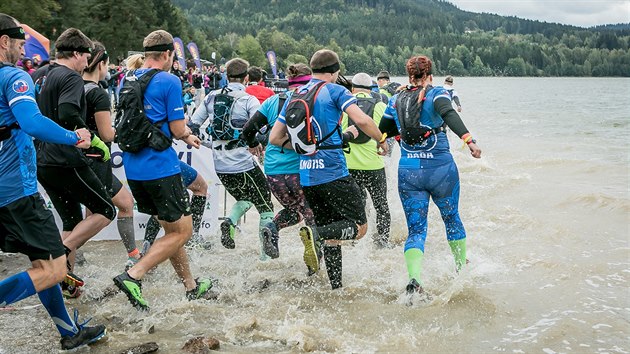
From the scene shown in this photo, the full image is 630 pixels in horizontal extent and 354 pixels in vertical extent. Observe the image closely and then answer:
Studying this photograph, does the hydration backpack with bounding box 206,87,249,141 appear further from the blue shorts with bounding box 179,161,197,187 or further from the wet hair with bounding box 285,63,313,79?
the wet hair with bounding box 285,63,313,79

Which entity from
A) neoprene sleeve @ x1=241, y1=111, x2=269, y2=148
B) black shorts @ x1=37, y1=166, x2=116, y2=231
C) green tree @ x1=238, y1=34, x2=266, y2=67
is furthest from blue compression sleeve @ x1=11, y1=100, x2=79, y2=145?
green tree @ x1=238, y1=34, x2=266, y2=67

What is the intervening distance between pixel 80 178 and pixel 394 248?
3.75 metres

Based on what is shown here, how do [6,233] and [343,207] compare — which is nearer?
[6,233]

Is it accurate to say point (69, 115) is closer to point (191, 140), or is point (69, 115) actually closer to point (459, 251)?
point (191, 140)

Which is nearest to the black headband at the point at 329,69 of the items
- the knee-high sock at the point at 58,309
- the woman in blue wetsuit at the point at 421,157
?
the woman in blue wetsuit at the point at 421,157

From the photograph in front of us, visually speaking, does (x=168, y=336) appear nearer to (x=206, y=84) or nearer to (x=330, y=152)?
(x=330, y=152)

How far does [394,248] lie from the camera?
7223 millimetres

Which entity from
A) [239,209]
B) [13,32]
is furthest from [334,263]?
[13,32]

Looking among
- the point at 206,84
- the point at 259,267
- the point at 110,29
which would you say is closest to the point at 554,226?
the point at 259,267

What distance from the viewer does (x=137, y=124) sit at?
4.62 metres

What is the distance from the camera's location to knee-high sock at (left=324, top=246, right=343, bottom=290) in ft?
17.5

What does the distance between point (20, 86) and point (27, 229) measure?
2.80ft

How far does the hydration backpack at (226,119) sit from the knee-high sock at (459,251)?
2412mm

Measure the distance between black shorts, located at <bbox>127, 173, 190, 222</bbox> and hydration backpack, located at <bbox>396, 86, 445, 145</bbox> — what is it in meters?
1.99
